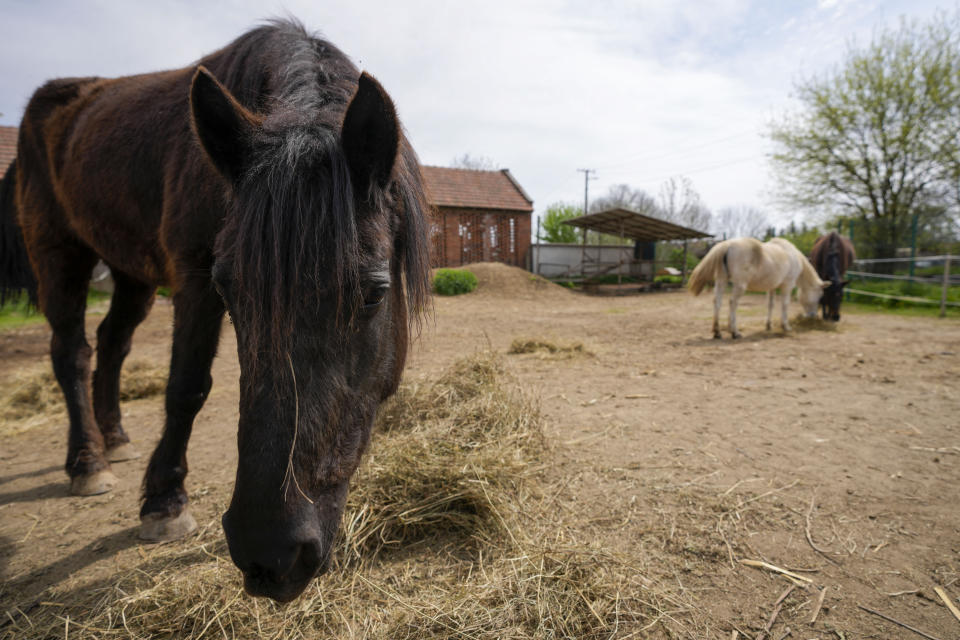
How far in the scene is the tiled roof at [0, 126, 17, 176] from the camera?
16.5 m

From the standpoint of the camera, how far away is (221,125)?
1.40 meters

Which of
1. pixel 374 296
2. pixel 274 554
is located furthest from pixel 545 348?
pixel 274 554

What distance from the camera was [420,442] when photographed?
2.87m

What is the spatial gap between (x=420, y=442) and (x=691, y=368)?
15.8 feet

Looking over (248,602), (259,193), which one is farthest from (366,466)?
(259,193)

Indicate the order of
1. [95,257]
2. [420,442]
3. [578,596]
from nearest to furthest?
[578,596]
[420,442]
[95,257]

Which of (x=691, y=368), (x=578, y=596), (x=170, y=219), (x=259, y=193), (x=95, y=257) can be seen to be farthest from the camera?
(x=691, y=368)

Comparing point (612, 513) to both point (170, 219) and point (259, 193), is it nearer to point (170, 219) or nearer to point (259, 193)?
point (259, 193)

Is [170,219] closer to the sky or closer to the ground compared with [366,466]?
closer to the sky

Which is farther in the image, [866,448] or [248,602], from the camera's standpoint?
[866,448]

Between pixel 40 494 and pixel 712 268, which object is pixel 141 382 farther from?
pixel 712 268

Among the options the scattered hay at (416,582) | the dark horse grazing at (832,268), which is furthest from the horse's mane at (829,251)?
the scattered hay at (416,582)

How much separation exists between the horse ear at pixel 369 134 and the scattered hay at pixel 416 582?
168 cm

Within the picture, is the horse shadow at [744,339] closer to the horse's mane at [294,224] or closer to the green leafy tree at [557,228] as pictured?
the horse's mane at [294,224]
